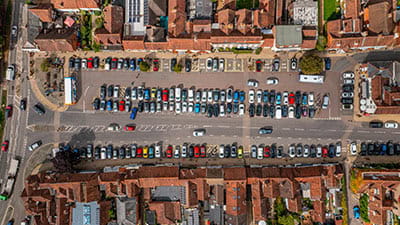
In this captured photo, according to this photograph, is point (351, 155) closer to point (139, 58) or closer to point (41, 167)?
point (139, 58)

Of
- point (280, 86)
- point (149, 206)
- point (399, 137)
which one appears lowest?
point (149, 206)

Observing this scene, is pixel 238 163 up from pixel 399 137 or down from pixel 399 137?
down

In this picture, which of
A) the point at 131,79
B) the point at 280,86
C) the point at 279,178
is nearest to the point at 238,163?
the point at 279,178

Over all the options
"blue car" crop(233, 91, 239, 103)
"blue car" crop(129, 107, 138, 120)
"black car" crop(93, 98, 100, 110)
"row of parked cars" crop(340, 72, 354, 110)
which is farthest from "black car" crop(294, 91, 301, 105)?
"black car" crop(93, 98, 100, 110)

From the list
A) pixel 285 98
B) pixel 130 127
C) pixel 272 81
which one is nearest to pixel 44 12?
pixel 130 127

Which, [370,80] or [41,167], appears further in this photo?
[41,167]

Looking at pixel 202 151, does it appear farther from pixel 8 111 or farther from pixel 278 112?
pixel 8 111

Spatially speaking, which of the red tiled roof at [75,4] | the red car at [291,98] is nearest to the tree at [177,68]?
the red tiled roof at [75,4]
